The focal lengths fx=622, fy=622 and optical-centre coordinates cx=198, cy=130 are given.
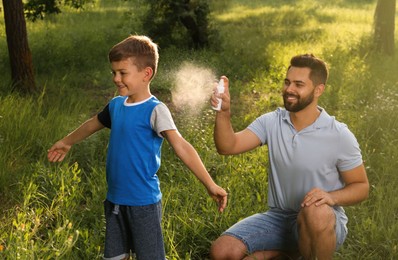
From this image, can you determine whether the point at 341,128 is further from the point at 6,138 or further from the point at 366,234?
the point at 6,138

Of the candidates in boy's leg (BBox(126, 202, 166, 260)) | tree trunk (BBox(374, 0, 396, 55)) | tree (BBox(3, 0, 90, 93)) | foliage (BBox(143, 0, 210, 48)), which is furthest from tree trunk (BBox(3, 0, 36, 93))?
tree trunk (BBox(374, 0, 396, 55))

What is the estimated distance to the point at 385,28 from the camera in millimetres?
12820

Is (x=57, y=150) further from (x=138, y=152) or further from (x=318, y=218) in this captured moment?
(x=318, y=218)

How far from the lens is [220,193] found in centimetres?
323

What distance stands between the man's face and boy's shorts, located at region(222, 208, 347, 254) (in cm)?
72

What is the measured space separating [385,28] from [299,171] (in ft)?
32.1

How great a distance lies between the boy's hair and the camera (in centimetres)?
329

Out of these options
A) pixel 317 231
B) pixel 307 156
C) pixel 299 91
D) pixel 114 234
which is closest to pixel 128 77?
pixel 114 234

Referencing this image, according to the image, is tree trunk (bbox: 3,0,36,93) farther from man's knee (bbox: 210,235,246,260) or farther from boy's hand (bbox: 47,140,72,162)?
man's knee (bbox: 210,235,246,260)

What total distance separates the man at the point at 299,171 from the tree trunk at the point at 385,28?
30.4 ft

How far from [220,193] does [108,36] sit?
11419 mm

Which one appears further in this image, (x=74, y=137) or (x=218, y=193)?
(x=74, y=137)

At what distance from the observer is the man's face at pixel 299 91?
3859 mm

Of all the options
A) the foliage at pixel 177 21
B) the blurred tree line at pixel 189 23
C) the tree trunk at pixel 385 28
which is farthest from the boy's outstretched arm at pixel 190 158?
the tree trunk at pixel 385 28
